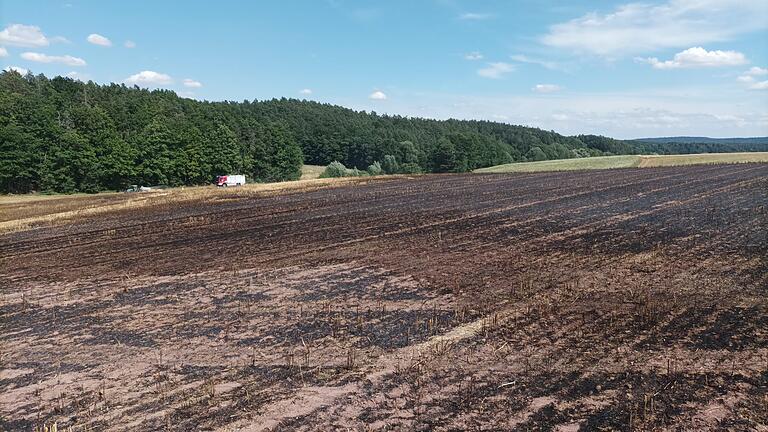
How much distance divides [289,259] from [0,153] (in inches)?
2497

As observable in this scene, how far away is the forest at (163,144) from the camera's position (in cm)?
6306

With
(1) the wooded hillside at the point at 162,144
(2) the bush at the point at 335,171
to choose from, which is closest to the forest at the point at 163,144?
(1) the wooded hillside at the point at 162,144

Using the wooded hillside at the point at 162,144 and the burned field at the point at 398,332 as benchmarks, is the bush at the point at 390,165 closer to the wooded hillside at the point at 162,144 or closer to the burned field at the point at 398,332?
the wooded hillside at the point at 162,144

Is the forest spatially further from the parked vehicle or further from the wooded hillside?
the parked vehicle

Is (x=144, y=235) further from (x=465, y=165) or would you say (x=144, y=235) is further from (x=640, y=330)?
(x=465, y=165)

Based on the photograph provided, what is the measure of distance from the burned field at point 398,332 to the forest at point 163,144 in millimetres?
54549

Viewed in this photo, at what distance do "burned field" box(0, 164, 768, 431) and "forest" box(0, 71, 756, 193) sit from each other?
54549mm

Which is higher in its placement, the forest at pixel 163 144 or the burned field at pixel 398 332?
the forest at pixel 163 144

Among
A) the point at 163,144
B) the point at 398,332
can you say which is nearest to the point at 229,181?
the point at 163,144

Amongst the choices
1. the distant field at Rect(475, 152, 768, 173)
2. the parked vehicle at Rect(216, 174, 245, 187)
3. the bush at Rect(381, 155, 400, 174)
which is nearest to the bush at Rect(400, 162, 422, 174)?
the bush at Rect(381, 155, 400, 174)

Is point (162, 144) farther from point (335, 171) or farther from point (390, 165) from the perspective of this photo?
point (390, 165)

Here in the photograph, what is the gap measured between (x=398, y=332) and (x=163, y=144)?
74.1m

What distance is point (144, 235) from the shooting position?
20.3 metres

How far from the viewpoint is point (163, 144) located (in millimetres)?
72750
